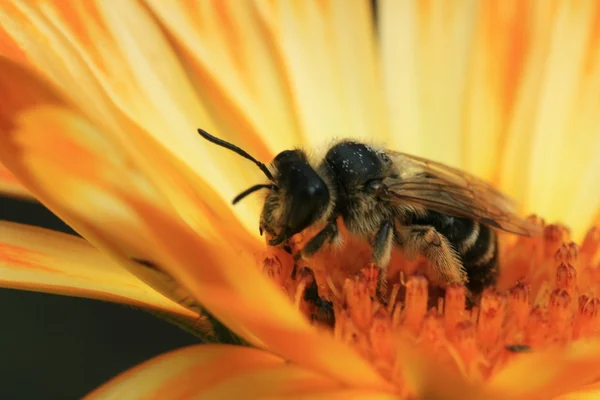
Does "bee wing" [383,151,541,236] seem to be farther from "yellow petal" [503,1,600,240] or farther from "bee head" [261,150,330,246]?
"yellow petal" [503,1,600,240]

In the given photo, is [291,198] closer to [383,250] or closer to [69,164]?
[383,250]

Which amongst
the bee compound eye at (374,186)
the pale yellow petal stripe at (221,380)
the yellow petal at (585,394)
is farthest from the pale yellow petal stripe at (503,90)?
the pale yellow petal stripe at (221,380)

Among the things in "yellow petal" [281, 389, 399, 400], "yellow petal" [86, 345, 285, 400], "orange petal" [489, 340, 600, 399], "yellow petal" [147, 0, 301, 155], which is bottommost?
"yellow petal" [86, 345, 285, 400]

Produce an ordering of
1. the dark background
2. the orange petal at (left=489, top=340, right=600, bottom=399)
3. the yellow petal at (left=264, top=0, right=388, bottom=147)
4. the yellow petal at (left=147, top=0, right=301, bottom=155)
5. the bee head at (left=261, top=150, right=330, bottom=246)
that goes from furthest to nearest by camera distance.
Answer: the yellow petal at (left=264, top=0, right=388, bottom=147)
the yellow petal at (left=147, top=0, right=301, bottom=155)
the dark background
the bee head at (left=261, top=150, right=330, bottom=246)
the orange petal at (left=489, top=340, right=600, bottom=399)

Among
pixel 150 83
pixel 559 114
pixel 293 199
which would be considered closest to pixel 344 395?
pixel 293 199

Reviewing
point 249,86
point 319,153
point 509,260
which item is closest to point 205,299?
point 319,153

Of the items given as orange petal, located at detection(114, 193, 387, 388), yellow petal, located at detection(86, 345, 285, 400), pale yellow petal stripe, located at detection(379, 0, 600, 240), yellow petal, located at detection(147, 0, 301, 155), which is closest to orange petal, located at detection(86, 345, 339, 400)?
yellow petal, located at detection(86, 345, 285, 400)
